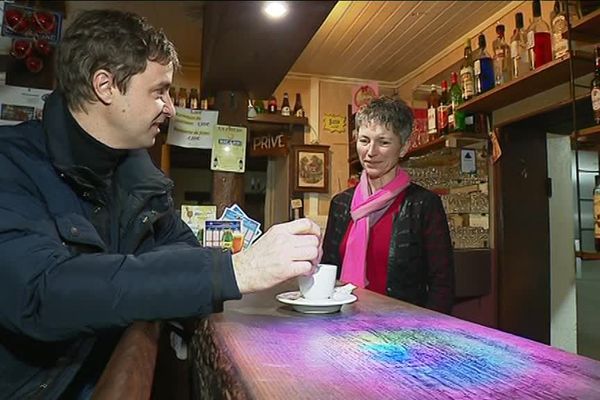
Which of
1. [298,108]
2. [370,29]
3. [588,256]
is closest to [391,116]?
[588,256]

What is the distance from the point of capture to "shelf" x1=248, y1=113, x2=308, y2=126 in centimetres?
337

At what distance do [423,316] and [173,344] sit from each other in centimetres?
52

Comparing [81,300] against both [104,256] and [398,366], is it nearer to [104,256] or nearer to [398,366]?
[104,256]

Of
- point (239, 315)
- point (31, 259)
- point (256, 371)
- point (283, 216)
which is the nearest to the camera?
point (256, 371)

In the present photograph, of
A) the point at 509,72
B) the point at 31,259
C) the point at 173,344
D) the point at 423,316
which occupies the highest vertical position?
the point at 509,72

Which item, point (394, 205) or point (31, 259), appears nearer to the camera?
point (31, 259)

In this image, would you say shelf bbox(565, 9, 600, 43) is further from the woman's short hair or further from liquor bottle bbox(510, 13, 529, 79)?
the woman's short hair

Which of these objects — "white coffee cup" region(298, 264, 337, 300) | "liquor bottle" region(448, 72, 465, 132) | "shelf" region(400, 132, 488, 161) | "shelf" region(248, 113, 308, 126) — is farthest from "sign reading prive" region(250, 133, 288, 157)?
"white coffee cup" region(298, 264, 337, 300)

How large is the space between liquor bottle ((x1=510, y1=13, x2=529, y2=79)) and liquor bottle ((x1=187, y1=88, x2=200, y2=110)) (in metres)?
1.84

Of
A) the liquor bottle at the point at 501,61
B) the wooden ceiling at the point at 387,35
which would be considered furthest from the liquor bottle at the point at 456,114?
the wooden ceiling at the point at 387,35

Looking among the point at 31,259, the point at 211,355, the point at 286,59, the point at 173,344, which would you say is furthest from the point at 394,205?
the point at 31,259

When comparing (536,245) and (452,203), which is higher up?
(452,203)

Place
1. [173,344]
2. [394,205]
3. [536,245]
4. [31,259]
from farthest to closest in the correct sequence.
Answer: [536,245]
[394,205]
[173,344]
[31,259]

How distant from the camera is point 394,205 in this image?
4.91ft
